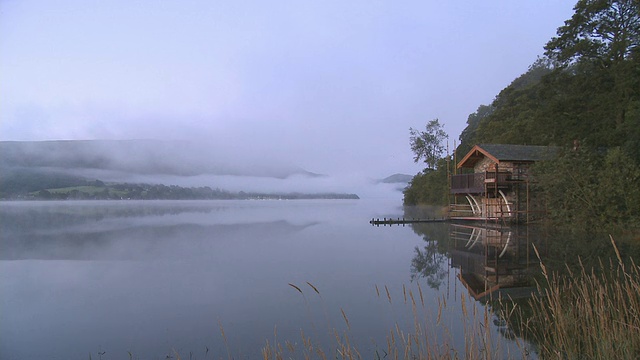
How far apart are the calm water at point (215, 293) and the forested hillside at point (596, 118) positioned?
14.9 feet

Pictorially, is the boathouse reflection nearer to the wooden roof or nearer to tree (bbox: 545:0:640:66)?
the wooden roof

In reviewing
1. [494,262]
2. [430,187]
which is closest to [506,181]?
[494,262]

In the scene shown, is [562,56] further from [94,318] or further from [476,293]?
[94,318]

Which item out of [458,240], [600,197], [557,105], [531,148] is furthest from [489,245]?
[531,148]

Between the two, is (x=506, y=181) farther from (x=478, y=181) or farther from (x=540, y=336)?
(x=540, y=336)

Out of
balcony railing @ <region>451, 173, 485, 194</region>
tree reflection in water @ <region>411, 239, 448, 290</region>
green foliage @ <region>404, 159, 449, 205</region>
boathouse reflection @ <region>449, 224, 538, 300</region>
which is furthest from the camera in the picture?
green foliage @ <region>404, 159, 449, 205</region>

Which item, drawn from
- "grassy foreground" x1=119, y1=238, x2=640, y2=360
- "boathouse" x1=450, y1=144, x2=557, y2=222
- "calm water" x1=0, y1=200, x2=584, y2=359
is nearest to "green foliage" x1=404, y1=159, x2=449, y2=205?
"boathouse" x1=450, y1=144, x2=557, y2=222

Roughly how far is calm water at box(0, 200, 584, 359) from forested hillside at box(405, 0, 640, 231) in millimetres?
4528

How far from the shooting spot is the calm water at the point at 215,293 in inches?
344

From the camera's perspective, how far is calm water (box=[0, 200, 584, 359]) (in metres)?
8.75

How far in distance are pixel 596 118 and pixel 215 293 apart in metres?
20.4

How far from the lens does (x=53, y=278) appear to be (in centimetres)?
1605

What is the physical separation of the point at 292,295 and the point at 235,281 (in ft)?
9.82

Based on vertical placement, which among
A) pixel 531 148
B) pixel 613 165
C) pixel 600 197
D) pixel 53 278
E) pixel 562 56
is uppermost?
pixel 562 56
